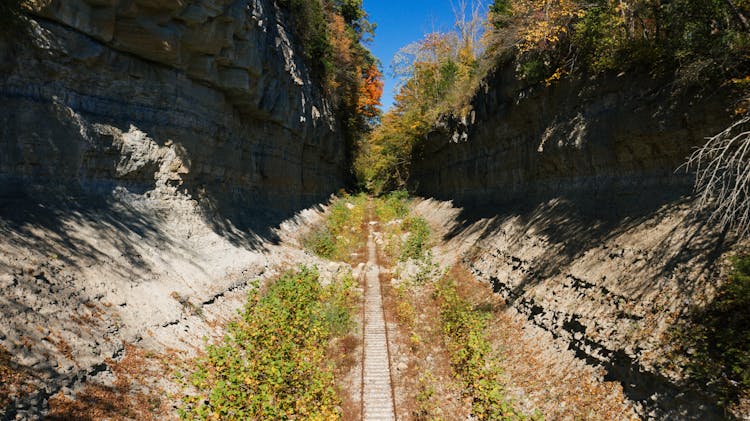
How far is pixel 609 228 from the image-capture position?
10.3 meters

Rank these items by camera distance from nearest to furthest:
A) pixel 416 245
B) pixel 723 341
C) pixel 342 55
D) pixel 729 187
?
pixel 723 341 → pixel 729 187 → pixel 416 245 → pixel 342 55

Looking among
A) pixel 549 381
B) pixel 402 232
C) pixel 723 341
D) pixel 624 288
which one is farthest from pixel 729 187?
pixel 402 232

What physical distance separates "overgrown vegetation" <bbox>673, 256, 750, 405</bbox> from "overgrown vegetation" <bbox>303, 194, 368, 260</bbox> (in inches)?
656

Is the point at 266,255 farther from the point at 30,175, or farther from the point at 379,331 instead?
the point at 30,175

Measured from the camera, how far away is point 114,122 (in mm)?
11516

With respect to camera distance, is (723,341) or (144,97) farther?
(144,97)

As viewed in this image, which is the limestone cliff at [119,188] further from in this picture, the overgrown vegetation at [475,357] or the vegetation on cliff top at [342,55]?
the vegetation on cliff top at [342,55]

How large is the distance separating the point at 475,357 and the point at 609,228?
16.8 feet

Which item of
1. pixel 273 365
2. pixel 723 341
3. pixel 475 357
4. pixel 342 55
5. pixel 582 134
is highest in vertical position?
pixel 342 55

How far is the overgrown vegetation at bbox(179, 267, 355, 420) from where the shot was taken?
7.21 metres

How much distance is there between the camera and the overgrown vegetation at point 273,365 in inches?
284

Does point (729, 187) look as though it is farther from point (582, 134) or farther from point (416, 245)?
point (416, 245)

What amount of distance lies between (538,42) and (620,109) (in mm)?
5287

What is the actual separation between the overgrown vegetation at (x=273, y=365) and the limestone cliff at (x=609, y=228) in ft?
19.2
